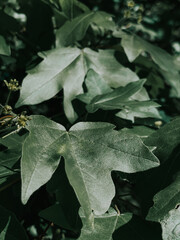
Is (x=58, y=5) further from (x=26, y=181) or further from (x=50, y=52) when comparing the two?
(x=26, y=181)

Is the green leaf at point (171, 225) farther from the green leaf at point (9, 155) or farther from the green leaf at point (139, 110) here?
the green leaf at point (9, 155)

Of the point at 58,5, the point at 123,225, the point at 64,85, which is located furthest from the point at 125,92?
the point at 58,5

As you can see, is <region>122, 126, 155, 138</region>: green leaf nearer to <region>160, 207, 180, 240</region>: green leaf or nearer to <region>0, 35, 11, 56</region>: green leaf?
<region>160, 207, 180, 240</region>: green leaf

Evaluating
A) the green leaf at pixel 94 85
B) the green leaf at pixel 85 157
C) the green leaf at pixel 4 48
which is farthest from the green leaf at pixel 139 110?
the green leaf at pixel 4 48

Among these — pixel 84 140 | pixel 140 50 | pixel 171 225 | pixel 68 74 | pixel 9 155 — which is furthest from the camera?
pixel 140 50

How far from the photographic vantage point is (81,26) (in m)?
1.67

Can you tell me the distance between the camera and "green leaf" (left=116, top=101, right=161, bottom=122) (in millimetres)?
1392

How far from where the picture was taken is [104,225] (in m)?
1.14

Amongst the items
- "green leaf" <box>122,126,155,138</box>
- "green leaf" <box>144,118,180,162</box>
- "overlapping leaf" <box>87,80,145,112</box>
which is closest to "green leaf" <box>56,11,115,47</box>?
"overlapping leaf" <box>87,80,145,112</box>

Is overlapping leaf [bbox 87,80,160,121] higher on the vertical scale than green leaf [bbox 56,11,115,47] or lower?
lower

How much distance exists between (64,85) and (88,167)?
0.58 meters

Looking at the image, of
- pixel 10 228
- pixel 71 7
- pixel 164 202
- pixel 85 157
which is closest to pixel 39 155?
pixel 85 157

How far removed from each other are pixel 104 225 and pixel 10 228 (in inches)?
12.2

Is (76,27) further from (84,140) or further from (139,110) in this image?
(84,140)
